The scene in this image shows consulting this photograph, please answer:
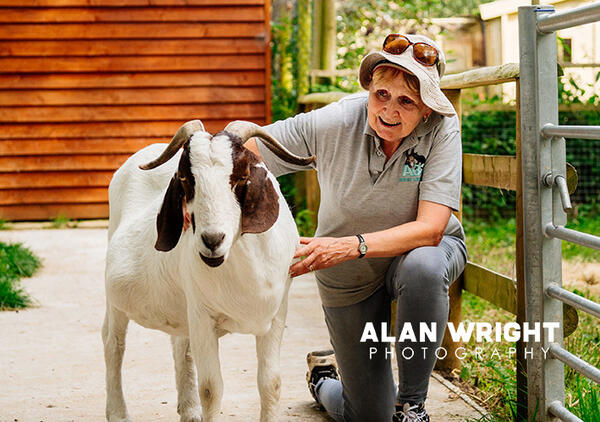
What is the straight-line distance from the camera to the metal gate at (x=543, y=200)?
3.00m

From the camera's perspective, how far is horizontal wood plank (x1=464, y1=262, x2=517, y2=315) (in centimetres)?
360

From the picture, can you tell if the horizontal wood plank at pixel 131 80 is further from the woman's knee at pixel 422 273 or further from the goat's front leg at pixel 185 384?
the woman's knee at pixel 422 273

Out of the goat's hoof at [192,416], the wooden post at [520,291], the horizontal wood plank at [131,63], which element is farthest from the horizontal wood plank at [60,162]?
the wooden post at [520,291]

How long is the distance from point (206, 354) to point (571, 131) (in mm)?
1451

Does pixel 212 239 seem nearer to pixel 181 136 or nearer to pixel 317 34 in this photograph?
pixel 181 136

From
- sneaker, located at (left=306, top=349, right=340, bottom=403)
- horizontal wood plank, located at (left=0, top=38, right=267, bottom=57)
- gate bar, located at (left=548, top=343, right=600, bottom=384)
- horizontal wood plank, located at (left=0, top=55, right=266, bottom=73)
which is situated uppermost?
horizontal wood plank, located at (left=0, top=38, right=267, bottom=57)

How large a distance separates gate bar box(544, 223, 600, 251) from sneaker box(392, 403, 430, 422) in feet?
2.60

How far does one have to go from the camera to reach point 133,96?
1023 cm

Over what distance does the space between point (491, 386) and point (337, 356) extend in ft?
2.82

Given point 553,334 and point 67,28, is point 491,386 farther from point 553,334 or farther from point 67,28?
point 67,28

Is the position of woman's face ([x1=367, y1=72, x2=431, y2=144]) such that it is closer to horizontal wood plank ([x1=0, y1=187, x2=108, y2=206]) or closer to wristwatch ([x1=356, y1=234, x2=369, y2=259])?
wristwatch ([x1=356, y1=234, x2=369, y2=259])

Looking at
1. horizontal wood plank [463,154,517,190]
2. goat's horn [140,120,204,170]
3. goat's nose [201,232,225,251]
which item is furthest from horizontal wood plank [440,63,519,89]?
goat's nose [201,232,225,251]

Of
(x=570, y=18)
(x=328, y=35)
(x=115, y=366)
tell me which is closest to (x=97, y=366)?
(x=115, y=366)

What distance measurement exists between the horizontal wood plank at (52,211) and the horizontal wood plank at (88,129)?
0.85 meters
